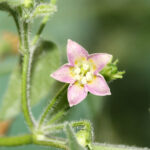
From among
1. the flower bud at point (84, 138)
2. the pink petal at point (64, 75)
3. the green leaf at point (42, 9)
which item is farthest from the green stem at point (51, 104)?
the green leaf at point (42, 9)

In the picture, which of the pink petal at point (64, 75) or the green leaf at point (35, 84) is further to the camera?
the green leaf at point (35, 84)

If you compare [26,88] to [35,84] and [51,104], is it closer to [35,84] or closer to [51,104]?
[51,104]

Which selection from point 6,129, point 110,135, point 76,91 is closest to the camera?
point 76,91

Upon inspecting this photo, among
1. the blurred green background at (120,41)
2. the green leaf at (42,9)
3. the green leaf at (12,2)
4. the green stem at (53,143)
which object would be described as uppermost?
the green leaf at (12,2)

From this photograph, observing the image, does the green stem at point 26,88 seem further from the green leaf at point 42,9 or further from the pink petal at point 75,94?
the pink petal at point 75,94

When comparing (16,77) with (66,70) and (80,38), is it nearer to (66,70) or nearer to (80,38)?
(66,70)

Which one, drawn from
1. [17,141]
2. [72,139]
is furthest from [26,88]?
[72,139]

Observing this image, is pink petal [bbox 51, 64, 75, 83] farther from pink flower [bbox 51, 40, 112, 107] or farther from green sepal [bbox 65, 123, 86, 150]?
green sepal [bbox 65, 123, 86, 150]

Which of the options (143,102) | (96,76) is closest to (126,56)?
(143,102)
